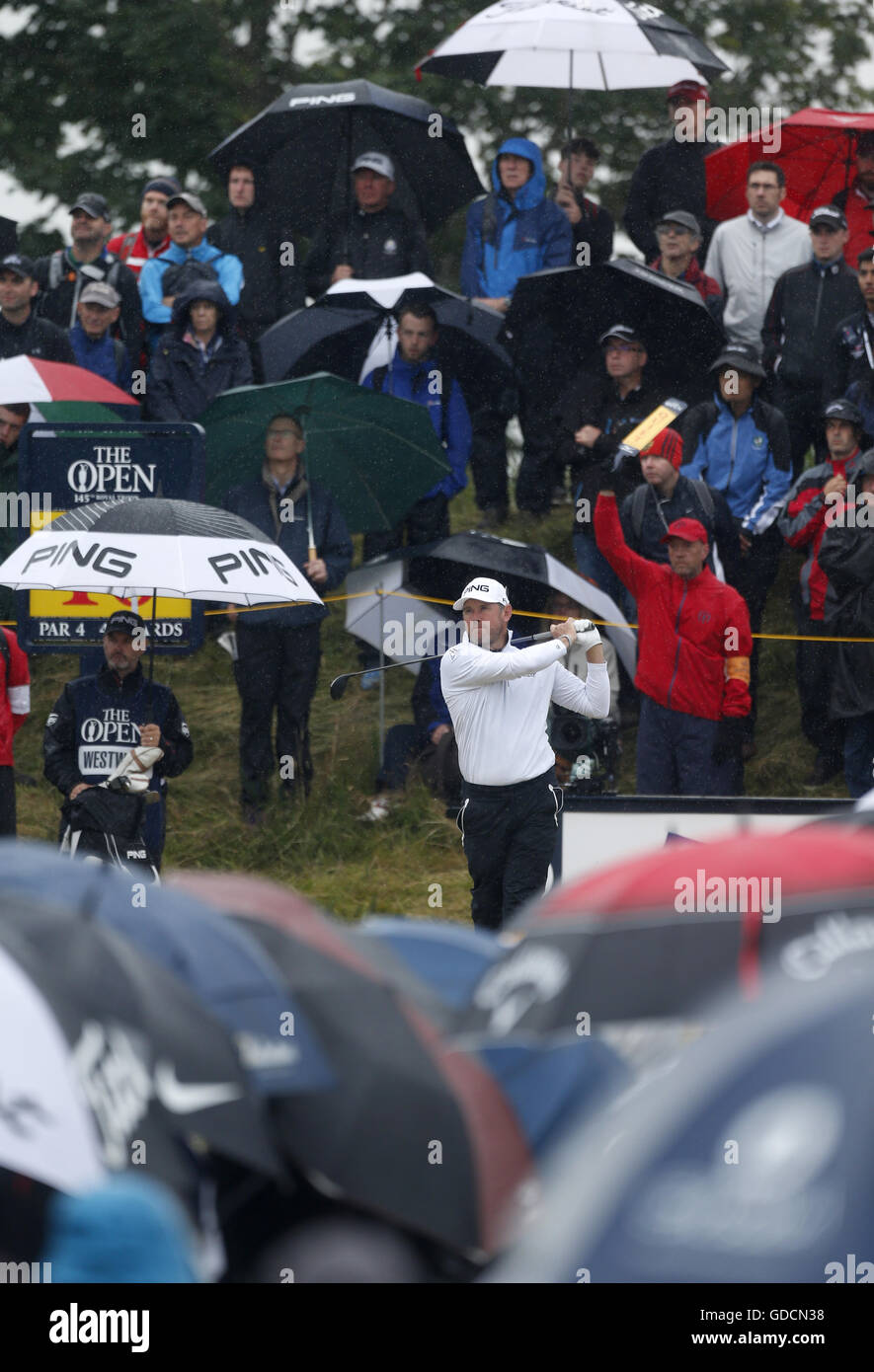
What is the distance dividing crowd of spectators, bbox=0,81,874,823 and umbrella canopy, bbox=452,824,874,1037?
6.96 meters

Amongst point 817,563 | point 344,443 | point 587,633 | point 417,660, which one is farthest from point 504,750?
point 344,443

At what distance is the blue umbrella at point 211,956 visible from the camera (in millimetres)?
2580

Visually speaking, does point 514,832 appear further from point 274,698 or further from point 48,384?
point 48,384

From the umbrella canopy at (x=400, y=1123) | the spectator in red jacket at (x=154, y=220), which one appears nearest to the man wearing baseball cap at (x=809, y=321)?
the spectator in red jacket at (x=154, y=220)

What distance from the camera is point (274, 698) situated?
1059 cm

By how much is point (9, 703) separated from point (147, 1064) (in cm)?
Answer: 698

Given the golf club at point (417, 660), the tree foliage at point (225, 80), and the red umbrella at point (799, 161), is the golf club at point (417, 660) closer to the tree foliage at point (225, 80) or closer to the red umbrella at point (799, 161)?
the red umbrella at point (799, 161)

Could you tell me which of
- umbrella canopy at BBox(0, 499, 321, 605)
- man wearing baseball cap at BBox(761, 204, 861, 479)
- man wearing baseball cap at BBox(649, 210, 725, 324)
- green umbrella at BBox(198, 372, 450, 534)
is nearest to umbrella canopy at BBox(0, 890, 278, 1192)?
umbrella canopy at BBox(0, 499, 321, 605)

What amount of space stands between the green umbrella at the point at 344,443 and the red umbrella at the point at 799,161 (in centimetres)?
306

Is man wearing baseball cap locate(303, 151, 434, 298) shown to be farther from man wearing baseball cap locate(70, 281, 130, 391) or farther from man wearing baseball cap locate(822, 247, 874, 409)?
man wearing baseball cap locate(822, 247, 874, 409)

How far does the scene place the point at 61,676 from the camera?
13242mm

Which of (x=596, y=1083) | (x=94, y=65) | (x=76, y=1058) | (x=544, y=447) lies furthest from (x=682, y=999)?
(x=94, y=65)

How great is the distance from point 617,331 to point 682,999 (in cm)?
878

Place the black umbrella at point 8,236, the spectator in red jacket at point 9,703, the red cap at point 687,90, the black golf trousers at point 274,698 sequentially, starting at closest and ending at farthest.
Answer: the spectator in red jacket at point 9,703
the black golf trousers at point 274,698
the red cap at point 687,90
the black umbrella at point 8,236
